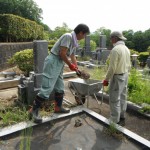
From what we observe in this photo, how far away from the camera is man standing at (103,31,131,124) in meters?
3.74

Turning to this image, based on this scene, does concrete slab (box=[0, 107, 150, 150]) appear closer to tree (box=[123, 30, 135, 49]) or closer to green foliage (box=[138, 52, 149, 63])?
green foliage (box=[138, 52, 149, 63])

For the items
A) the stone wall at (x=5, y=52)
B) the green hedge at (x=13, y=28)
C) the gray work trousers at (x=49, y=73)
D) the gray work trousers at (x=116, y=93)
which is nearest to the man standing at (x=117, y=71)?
the gray work trousers at (x=116, y=93)

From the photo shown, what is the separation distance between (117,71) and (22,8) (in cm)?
3882

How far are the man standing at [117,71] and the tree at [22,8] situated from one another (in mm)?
37321

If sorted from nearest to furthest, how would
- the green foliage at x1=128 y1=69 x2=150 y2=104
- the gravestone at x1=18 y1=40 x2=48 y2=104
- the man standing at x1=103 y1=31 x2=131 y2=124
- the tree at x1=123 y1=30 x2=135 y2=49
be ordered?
the man standing at x1=103 y1=31 x2=131 y2=124, the gravestone at x1=18 y1=40 x2=48 y2=104, the green foliage at x1=128 y1=69 x2=150 y2=104, the tree at x1=123 y1=30 x2=135 y2=49

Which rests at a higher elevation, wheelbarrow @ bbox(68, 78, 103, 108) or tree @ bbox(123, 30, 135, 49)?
tree @ bbox(123, 30, 135, 49)

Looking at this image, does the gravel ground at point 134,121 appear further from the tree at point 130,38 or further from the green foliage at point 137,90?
the tree at point 130,38

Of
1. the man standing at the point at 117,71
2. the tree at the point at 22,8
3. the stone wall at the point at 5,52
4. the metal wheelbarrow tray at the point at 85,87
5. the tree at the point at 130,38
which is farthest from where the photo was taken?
the tree at the point at 22,8

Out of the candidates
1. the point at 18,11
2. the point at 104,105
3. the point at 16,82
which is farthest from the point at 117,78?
the point at 18,11

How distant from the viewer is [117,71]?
12.5ft

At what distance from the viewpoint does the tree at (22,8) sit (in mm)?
36812

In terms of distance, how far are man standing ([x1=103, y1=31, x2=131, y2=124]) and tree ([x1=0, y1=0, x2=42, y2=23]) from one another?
37.3 m

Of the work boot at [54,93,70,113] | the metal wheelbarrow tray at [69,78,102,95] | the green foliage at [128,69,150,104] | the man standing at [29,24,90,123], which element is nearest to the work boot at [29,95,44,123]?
the man standing at [29,24,90,123]

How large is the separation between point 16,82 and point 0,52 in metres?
2.98
